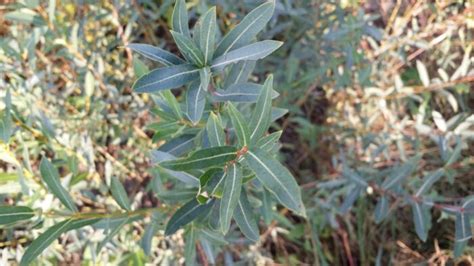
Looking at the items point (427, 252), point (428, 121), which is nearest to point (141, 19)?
point (428, 121)

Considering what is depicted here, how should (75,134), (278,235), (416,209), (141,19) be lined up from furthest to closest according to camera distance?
1. (278,235)
2. (141,19)
3. (75,134)
4. (416,209)

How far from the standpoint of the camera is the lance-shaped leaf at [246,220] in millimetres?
937

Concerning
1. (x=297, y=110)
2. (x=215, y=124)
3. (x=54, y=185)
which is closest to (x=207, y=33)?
(x=215, y=124)

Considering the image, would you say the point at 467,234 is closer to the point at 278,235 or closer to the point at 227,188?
the point at 227,188

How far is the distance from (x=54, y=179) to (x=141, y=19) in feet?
3.15

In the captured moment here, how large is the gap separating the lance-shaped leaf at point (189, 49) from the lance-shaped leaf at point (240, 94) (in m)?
0.11

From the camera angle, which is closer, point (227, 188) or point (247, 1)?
point (227, 188)

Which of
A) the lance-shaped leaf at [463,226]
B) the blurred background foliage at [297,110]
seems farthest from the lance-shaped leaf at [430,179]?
the lance-shaped leaf at [463,226]

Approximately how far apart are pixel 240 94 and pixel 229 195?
9.2 inches

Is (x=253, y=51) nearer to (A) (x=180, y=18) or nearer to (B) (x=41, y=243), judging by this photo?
(A) (x=180, y=18)

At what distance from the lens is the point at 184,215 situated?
107cm

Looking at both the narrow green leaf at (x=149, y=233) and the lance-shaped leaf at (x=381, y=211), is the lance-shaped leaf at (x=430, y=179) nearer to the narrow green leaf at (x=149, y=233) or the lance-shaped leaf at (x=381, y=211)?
the lance-shaped leaf at (x=381, y=211)

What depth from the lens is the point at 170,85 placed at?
32.9 inches

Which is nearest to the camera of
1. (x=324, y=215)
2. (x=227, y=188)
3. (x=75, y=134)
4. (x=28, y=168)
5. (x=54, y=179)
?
(x=227, y=188)
